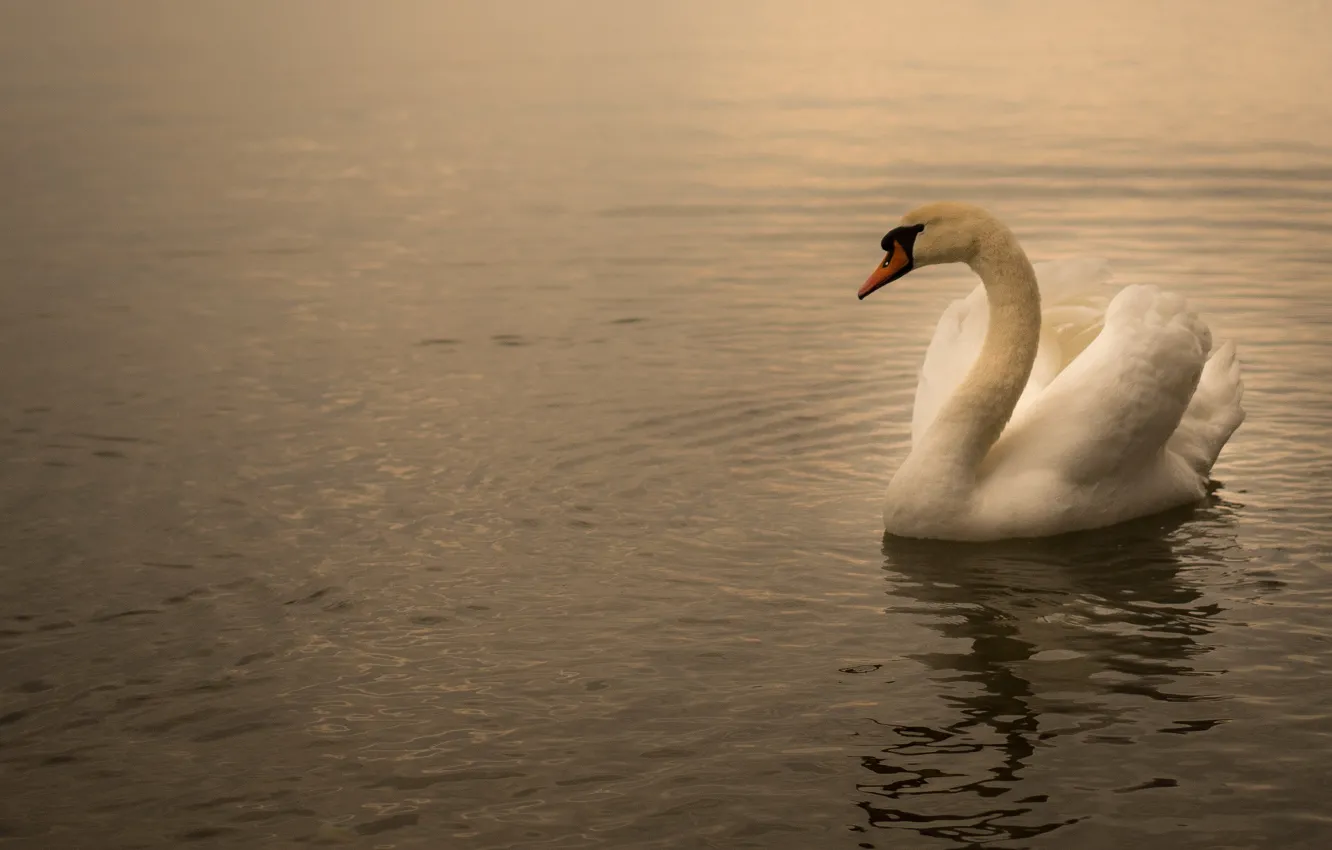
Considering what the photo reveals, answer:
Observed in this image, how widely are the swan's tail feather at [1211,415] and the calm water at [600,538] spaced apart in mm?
258

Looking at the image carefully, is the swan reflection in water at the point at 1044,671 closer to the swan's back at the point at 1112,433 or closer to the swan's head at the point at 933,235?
the swan's back at the point at 1112,433

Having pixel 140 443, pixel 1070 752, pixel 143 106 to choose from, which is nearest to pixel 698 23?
pixel 143 106

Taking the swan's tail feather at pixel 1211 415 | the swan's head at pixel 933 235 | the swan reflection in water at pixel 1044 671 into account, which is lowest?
the swan reflection in water at pixel 1044 671

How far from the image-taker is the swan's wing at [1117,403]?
8.78 meters

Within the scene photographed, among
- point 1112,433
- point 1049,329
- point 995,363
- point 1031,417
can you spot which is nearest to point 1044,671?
point 1112,433

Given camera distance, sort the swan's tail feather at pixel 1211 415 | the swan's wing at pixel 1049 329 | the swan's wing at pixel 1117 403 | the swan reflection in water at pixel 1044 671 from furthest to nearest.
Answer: the swan's wing at pixel 1049 329, the swan's tail feather at pixel 1211 415, the swan's wing at pixel 1117 403, the swan reflection in water at pixel 1044 671

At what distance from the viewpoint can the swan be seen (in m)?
8.84

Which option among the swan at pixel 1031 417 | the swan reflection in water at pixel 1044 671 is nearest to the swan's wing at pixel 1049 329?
the swan at pixel 1031 417

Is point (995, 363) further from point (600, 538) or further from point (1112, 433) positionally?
point (600, 538)

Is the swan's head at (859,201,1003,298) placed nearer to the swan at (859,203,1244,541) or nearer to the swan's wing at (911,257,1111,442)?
the swan at (859,203,1244,541)

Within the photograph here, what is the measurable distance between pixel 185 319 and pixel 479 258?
3.26 meters

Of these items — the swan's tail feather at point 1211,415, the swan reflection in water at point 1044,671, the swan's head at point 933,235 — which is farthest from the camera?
the swan's tail feather at point 1211,415

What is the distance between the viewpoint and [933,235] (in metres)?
9.04

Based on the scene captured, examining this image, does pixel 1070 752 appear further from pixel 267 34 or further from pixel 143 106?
pixel 267 34
